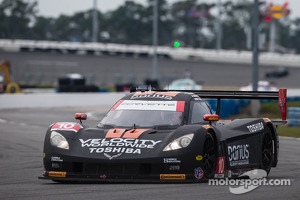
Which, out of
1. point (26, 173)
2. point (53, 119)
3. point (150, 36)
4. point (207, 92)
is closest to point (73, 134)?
point (26, 173)

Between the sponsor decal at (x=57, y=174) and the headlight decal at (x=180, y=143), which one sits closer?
the headlight decal at (x=180, y=143)

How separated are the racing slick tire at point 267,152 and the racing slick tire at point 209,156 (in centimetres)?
135

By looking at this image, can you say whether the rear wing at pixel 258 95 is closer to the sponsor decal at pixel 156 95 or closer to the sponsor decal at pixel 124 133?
the sponsor decal at pixel 156 95

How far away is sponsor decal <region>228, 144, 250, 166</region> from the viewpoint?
1233cm

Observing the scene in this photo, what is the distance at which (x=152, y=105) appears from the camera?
12.8m

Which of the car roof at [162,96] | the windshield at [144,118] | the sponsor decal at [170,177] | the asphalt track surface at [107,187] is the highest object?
the car roof at [162,96]

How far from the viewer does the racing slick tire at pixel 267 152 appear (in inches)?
519

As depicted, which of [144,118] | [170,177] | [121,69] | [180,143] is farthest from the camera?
[121,69]

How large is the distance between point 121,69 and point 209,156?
83.8 metres

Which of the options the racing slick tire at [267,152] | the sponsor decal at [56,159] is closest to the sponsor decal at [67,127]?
the sponsor decal at [56,159]

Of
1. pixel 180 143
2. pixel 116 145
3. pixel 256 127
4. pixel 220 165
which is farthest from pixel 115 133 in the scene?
pixel 256 127

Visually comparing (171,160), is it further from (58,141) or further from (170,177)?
(58,141)

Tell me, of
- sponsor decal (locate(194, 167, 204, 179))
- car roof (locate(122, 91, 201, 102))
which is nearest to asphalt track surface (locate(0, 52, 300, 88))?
car roof (locate(122, 91, 201, 102))

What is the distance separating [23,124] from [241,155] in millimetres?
15969
